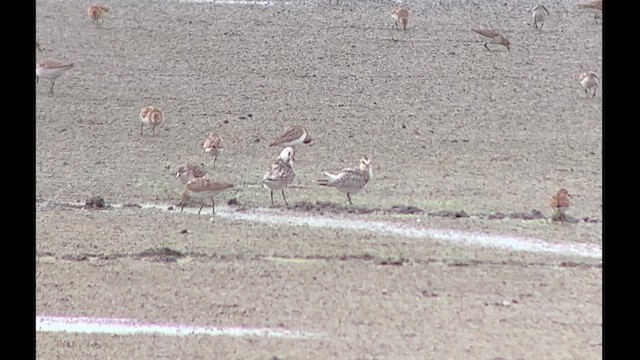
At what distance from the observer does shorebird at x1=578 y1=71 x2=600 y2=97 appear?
7.81m

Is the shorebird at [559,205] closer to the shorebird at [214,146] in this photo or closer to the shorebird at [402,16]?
the shorebird at [214,146]

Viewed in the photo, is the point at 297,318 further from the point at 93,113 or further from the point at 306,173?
the point at 93,113

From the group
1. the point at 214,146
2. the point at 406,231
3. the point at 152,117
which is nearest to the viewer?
the point at 406,231

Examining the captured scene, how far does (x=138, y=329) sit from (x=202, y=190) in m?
1.86

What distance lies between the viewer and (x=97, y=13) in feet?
30.6

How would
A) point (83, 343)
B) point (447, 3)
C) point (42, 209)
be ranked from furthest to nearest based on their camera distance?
point (447, 3), point (42, 209), point (83, 343)

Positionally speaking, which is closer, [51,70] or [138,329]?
[138,329]

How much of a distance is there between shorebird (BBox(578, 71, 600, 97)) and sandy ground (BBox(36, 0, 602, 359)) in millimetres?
185

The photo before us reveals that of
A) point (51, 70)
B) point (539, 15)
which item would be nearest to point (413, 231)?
point (51, 70)

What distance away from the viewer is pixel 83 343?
3992 millimetres

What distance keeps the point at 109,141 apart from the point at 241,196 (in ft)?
4.82

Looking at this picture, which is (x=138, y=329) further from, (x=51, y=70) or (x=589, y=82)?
(x=589, y=82)
